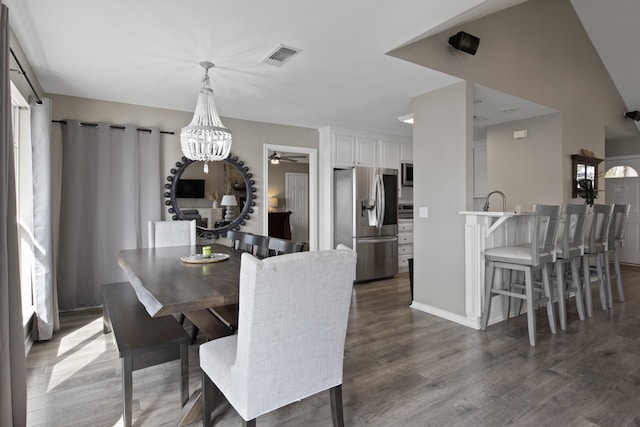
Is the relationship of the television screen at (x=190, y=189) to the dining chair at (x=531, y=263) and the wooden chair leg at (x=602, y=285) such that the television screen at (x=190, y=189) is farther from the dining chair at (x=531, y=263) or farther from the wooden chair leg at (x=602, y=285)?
the wooden chair leg at (x=602, y=285)

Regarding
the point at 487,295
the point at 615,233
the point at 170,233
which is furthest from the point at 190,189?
the point at 615,233

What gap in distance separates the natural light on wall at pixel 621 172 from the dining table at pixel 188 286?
662 centimetres

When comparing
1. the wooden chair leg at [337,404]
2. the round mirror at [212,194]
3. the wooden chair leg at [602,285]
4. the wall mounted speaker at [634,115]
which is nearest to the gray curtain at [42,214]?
the round mirror at [212,194]

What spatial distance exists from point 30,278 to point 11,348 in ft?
5.87

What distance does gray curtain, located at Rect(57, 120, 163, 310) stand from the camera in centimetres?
369

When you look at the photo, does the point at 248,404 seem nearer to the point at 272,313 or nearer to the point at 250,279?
the point at 272,313

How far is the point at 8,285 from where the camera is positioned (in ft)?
Answer: 5.35

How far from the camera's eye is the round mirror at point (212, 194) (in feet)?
14.1

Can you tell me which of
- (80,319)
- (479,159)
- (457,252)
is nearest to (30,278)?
(80,319)

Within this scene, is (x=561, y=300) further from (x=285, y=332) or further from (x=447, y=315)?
(x=285, y=332)

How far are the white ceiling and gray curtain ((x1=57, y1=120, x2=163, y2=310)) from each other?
0.48 m

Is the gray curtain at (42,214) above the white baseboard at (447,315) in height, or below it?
above

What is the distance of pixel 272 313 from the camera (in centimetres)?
135

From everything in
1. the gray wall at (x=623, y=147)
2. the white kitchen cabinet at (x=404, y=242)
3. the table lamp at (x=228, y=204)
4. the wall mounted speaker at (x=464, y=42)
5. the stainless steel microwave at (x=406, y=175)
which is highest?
the wall mounted speaker at (x=464, y=42)
